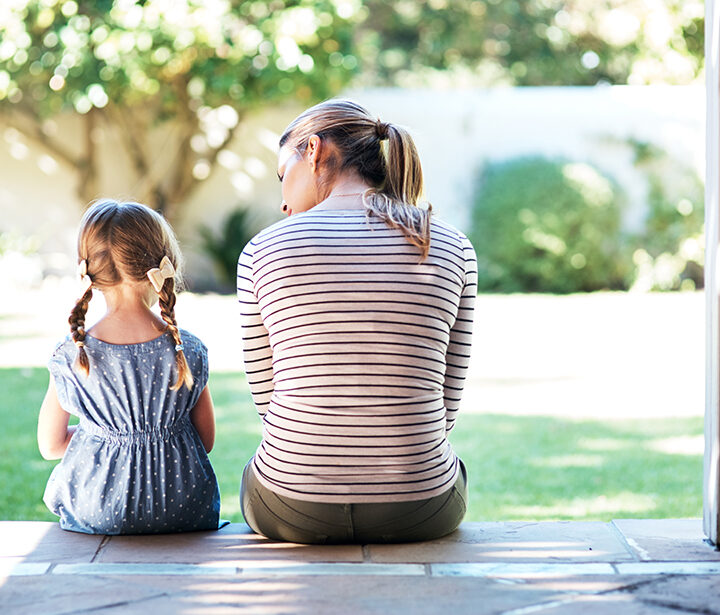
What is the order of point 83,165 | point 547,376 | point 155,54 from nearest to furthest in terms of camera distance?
point 547,376 → point 155,54 → point 83,165

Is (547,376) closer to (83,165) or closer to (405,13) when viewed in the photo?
(83,165)

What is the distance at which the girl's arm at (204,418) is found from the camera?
8.50ft

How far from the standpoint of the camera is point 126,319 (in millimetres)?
2502

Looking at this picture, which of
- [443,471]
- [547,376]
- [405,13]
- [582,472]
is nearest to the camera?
[443,471]

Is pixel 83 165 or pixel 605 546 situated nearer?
pixel 605 546

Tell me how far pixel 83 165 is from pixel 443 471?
32.8 feet

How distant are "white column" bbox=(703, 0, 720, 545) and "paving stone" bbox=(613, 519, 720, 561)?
84mm

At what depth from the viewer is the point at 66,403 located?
97.3 inches

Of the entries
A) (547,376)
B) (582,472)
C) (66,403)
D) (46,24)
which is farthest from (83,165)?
(66,403)

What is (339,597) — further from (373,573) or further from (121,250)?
(121,250)

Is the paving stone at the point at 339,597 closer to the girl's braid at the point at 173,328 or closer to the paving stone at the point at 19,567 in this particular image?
the paving stone at the point at 19,567

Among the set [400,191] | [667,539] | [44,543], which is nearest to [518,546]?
[667,539]

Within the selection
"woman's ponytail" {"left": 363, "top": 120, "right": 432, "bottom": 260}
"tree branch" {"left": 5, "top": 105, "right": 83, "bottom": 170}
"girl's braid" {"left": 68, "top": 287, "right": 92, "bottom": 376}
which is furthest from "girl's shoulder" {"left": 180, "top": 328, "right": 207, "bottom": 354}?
"tree branch" {"left": 5, "top": 105, "right": 83, "bottom": 170}

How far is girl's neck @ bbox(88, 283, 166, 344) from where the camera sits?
8.14ft
